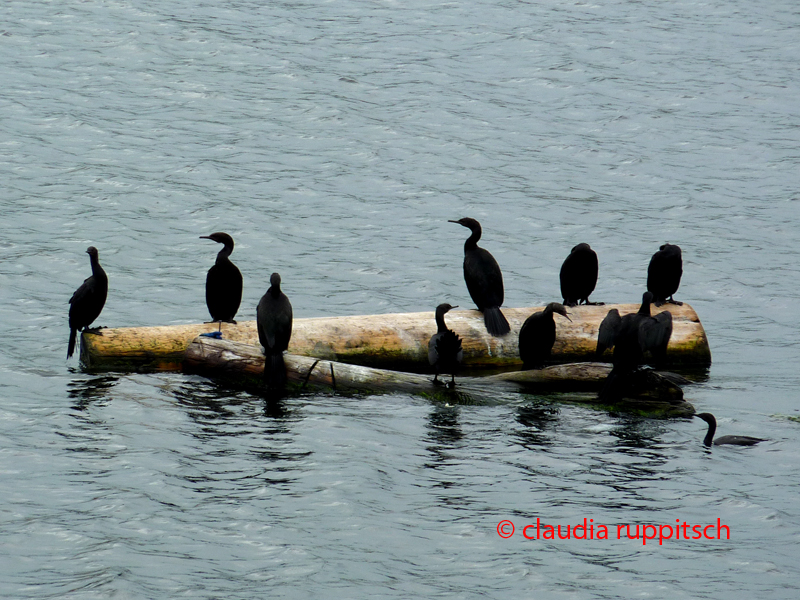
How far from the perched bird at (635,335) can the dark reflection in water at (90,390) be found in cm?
514

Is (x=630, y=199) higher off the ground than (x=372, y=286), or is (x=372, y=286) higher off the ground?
(x=630, y=199)

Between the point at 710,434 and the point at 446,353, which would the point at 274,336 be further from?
the point at 710,434

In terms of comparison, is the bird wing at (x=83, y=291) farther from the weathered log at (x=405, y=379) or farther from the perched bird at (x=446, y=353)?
the perched bird at (x=446, y=353)

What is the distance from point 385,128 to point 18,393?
54.6 feet

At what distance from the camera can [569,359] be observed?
13.0m

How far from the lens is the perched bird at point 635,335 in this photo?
11.6 metres

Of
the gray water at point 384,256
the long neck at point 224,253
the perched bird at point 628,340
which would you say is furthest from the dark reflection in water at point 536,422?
the long neck at point 224,253

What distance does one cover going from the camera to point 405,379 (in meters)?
11.6

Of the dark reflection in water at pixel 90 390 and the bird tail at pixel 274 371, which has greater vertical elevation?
the bird tail at pixel 274 371

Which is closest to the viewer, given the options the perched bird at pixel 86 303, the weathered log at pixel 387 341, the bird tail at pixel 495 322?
the weathered log at pixel 387 341

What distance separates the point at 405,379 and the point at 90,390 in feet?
10.9

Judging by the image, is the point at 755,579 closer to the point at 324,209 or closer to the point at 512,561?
the point at 512,561

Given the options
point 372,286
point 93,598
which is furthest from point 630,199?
point 93,598

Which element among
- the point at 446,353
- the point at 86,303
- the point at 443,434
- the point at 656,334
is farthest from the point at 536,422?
the point at 86,303
